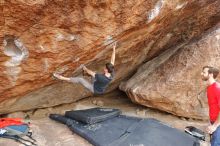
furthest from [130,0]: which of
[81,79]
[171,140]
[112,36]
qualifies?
[171,140]

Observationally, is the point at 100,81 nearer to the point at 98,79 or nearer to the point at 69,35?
the point at 98,79

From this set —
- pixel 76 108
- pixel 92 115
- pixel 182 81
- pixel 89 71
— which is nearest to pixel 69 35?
pixel 89 71

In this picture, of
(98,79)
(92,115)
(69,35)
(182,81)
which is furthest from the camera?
(182,81)

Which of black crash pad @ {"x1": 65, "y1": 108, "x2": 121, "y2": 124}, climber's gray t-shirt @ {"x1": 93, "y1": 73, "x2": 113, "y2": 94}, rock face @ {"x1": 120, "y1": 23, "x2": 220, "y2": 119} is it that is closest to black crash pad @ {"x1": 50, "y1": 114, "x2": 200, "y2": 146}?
black crash pad @ {"x1": 65, "y1": 108, "x2": 121, "y2": 124}

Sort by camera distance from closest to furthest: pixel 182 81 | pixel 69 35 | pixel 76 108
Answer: pixel 69 35 → pixel 182 81 → pixel 76 108

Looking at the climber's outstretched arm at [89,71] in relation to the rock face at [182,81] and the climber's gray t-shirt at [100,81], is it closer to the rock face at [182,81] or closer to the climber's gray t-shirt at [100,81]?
the climber's gray t-shirt at [100,81]

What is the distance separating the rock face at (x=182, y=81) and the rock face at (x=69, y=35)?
1.30 ft

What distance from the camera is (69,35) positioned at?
16.5ft

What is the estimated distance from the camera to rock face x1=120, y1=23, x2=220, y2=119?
657 centimetres

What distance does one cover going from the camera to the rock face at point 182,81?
6.57 metres

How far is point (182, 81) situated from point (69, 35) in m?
2.46

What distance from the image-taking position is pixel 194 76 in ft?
21.6

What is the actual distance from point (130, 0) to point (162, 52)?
98.5 inches

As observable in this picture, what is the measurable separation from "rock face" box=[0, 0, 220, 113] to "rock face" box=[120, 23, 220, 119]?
0.39 meters
